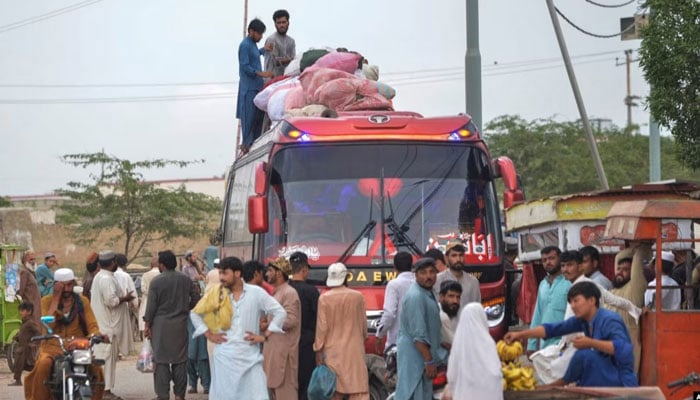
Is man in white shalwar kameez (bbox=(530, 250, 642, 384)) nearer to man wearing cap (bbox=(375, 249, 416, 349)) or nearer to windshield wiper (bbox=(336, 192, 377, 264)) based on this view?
man wearing cap (bbox=(375, 249, 416, 349))

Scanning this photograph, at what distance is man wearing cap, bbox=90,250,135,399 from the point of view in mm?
16812

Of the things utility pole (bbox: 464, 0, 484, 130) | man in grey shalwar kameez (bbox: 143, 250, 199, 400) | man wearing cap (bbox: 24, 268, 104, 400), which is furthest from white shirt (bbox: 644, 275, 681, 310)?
utility pole (bbox: 464, 0, 484, 130)

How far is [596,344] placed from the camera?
29.7ft

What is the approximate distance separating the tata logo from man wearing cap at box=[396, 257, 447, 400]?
12.7ft

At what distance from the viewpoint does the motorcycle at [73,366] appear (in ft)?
42.4

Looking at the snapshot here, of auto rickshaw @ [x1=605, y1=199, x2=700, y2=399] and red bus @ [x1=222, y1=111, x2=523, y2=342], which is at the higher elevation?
red bus @ [x1=222, y1=111, x2=523, y2=342]

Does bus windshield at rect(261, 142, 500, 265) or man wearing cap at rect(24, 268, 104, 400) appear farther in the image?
bus windshield at rect(261, 142, 500, 265)

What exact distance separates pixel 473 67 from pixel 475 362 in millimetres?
11978

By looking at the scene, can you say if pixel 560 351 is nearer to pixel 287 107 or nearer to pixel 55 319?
pixel 55 319

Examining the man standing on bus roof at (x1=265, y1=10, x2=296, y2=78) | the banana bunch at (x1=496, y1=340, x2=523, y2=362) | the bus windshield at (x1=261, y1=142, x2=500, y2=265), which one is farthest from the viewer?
the man standing on bus roof at (x1=265, y1=10, x2=296, y2=78)

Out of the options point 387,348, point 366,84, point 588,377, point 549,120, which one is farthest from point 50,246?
point 588,377

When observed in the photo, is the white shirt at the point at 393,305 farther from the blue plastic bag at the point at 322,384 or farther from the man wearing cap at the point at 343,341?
the blue plastic bag at the point at 322,384

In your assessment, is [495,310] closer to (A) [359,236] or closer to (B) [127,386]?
(A) [359,236]

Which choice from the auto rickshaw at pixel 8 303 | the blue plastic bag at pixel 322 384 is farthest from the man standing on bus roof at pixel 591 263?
the auto rickshaw at pixel 8 303
